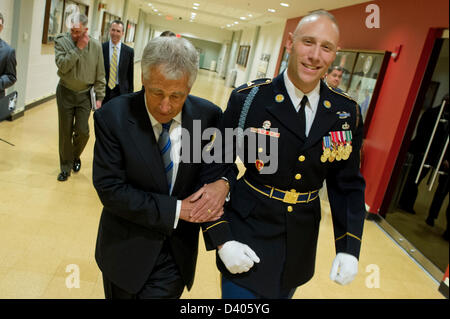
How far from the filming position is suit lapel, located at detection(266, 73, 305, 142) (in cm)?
151

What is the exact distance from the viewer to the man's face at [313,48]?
142 cm

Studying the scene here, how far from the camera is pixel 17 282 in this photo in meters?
2.42

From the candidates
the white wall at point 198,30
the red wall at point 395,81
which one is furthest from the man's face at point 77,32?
the white wall at point 198,30

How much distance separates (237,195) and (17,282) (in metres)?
1.65

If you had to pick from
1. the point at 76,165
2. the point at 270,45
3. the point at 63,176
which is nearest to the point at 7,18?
the point at 76,165

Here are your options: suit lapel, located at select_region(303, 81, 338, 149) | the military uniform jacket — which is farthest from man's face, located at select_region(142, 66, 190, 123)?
suit lapel, located at select_region(303, 81, 338, 149)

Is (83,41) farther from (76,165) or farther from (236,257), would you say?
(236,257)

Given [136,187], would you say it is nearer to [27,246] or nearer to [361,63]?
[27,246]

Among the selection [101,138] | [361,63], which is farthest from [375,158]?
[101,138]

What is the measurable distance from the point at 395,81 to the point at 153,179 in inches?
174

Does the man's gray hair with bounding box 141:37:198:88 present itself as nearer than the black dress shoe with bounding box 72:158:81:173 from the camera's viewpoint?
Yes

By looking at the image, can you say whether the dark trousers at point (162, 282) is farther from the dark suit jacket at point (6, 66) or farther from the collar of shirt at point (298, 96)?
the dark suit jacket at point (6, 66)

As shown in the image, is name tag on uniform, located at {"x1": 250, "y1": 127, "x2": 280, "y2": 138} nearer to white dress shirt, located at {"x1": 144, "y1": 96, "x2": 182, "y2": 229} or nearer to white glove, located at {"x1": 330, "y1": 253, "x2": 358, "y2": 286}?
white dress shirt, located at {"x1": 144, "y1": 96, "x2": 182, "y2": 229}

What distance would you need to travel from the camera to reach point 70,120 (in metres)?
4.05
